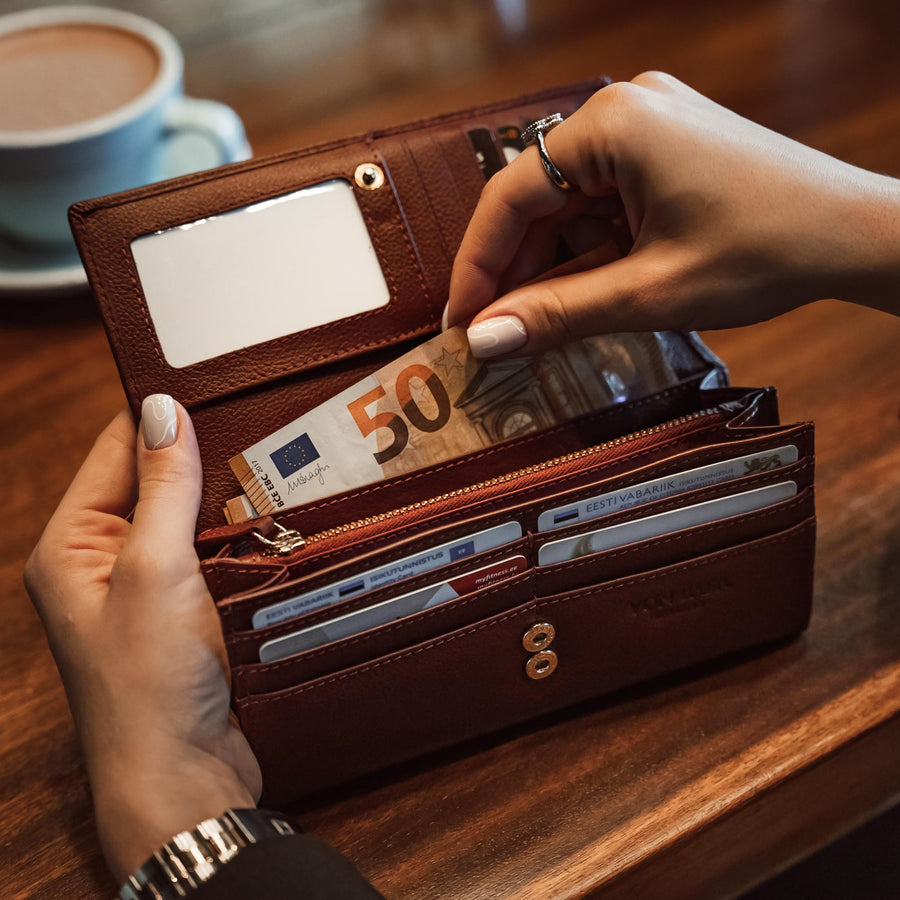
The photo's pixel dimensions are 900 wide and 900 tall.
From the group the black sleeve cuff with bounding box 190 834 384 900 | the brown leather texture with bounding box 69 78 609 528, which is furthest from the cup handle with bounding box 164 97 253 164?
the black sleeve cuff with bounding box 190 834 384 900

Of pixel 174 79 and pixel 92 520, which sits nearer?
pixel 92 520

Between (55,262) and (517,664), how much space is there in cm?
72

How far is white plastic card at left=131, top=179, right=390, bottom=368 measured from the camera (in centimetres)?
71

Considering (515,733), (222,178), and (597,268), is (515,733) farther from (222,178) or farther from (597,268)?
(222,178)

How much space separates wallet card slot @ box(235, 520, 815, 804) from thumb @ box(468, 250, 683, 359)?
0.62ft

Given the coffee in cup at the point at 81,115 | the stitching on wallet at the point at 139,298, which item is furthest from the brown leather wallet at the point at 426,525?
the coffee in cup at the point at 81,115

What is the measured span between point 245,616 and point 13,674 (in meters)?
0.32

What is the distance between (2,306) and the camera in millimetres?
1044

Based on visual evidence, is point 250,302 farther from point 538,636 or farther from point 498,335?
point 538,636

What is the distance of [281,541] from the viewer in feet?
2.08

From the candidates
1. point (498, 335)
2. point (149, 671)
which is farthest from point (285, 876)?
point (498, 335)

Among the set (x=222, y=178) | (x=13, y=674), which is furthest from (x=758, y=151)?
(x=13, y=674)

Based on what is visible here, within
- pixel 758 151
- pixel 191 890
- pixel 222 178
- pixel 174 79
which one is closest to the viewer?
pixel 191 890

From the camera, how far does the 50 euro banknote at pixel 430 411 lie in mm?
682
